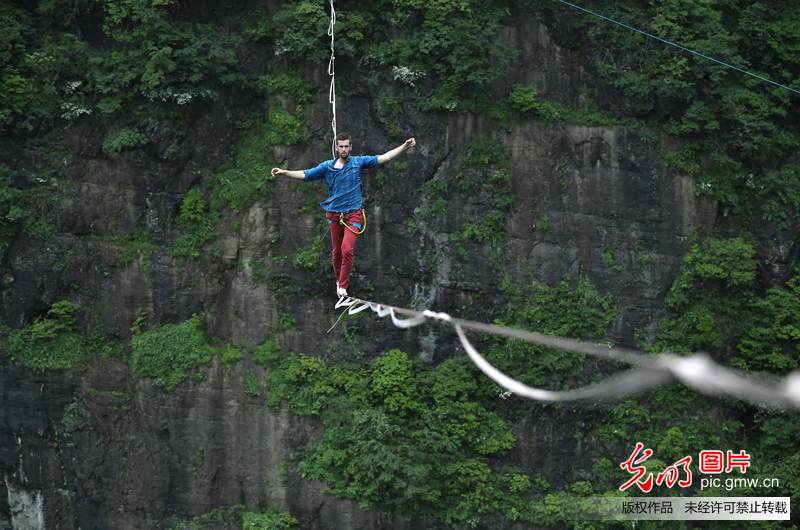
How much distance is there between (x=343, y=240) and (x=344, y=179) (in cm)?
92

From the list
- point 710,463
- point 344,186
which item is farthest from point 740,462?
point 344,186

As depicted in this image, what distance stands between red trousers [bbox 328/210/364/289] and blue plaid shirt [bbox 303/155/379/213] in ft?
0.43

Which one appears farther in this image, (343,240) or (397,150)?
(343,240)

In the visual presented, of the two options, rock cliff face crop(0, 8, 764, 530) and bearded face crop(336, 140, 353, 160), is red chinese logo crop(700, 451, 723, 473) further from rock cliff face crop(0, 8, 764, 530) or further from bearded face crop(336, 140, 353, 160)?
bearded face crop(336, 140, 353, 160)

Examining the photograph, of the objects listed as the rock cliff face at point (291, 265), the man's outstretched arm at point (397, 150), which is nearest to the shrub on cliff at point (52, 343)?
the rock cliff face at point (291, 265)

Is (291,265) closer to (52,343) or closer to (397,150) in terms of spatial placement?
(52,343)

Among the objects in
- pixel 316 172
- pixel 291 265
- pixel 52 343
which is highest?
pixel 316 172

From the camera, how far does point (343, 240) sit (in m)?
9.94

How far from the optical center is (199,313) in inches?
628

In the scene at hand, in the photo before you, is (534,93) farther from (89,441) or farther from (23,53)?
(89,441)

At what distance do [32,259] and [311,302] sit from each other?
5894mm

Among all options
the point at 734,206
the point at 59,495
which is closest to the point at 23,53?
the point at 59,495

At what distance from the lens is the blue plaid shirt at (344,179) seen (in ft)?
30.5

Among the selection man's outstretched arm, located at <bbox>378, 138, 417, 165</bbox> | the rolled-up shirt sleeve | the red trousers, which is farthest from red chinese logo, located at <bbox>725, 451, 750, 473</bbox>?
the rolled-up shirt sleeve
